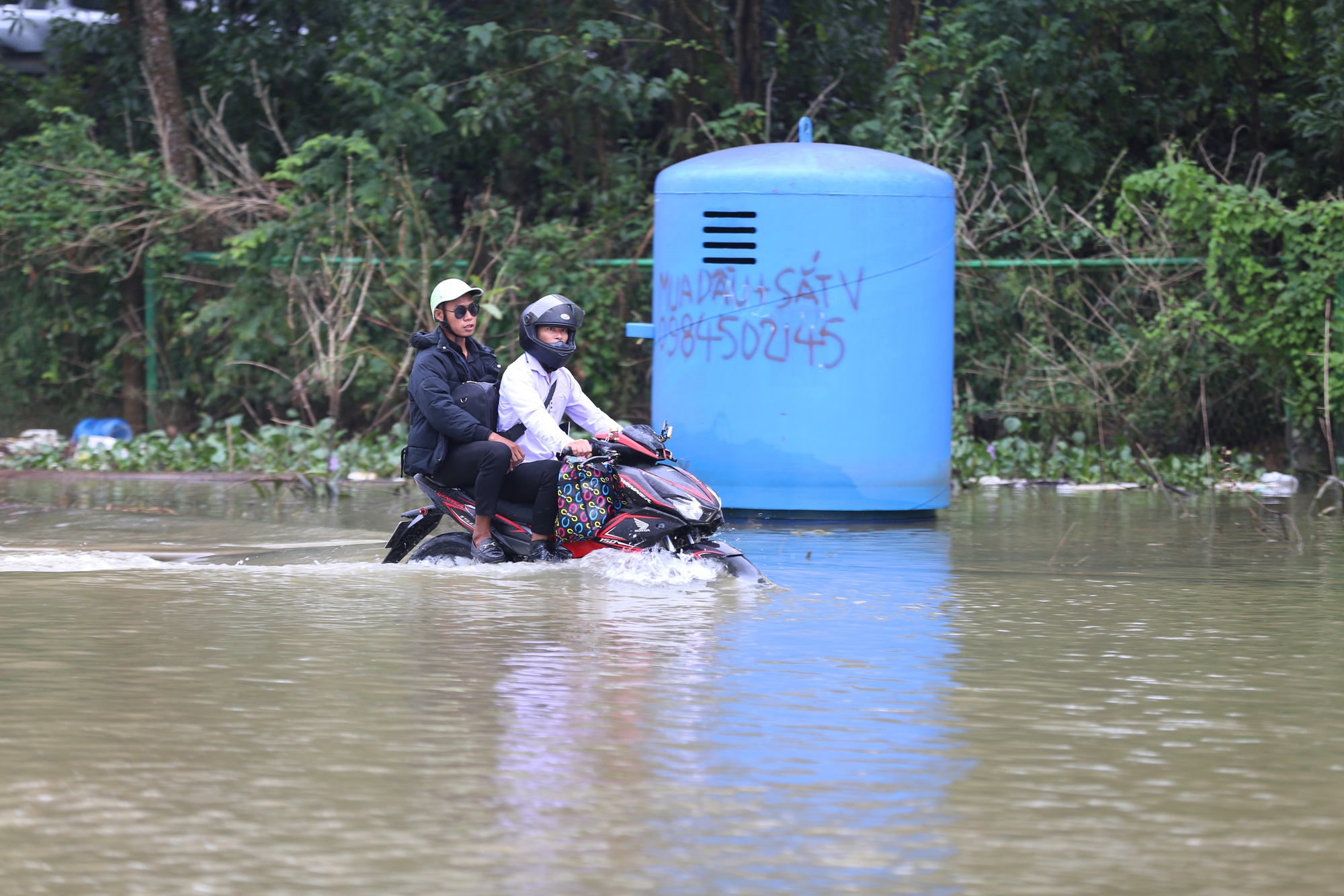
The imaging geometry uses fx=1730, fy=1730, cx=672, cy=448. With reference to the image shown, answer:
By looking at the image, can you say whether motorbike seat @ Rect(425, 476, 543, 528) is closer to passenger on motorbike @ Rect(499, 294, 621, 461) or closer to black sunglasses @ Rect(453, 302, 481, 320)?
passenger on motorbike @ Rect(499, 294, 621, 461)

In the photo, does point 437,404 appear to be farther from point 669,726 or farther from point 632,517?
point 669,726

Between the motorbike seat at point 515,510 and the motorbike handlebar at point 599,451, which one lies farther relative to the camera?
the motorbike seat at point 515,510

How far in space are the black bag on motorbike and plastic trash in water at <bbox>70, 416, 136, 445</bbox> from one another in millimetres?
9075

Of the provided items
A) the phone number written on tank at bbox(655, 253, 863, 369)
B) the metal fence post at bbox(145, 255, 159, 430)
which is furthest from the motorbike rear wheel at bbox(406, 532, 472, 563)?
Result: the metal fence post at bbox(145, 255, 159, 430)

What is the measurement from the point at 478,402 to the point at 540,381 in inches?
13.1

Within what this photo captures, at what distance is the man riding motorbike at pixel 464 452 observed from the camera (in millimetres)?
8461

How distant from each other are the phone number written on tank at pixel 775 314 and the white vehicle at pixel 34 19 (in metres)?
10.4

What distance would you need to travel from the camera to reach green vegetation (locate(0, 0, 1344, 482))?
15.1 meters

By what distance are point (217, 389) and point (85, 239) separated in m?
1.92

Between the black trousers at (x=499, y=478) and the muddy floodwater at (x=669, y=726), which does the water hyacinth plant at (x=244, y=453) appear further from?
the black trousers at (x=499, y=478)

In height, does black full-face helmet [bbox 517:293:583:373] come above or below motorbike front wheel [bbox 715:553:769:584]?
above

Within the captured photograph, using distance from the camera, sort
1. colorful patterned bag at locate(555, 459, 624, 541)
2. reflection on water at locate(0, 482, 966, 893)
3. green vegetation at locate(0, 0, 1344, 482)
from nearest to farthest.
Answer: reflection on water at locate(0, 482, 966, 893) < colorful patterned bag at locate(555, 459, 624, 541) < green vegetation at locate(0, 0, 1344, 482)

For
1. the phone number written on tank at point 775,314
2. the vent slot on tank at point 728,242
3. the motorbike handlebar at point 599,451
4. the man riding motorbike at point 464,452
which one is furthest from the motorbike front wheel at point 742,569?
the vent slot on tank at point 728,242

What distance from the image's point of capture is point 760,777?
4.61 meters
